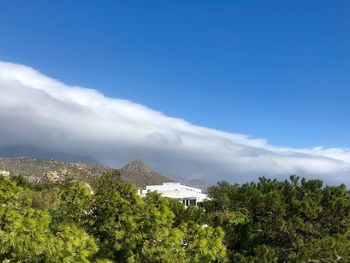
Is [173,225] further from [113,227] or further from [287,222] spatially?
[287,222]

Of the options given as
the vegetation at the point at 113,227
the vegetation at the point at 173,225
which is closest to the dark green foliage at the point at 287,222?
the vegetation at the point at 173,225

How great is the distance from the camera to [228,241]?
27.0m

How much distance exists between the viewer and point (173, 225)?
21.8m

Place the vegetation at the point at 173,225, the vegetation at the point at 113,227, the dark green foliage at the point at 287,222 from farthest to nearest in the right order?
the dark green foliage at the point at 287,222 → the vegetation at the point at 113,227 → the vegetation at the point at 173,225

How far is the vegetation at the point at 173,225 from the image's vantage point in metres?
14.3

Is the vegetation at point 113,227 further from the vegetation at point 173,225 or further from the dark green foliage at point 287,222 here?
the dark green foliage at point 287,222

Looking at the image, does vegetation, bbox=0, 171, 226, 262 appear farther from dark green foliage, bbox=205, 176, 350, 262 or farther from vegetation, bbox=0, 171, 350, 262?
dark green foliage, bbox=205, 176, 350, 262

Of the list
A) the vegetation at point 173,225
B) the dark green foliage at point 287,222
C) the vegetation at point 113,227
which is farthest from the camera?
the dark green foliage at point 287,222

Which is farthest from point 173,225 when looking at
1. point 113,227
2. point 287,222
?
point 287,222

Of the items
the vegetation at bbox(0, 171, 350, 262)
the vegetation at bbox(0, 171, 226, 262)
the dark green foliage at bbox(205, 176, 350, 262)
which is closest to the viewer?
the vegetation at bbox(0, 171, 350, 262)

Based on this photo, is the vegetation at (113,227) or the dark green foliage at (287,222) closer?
the vegetation at (113,227)

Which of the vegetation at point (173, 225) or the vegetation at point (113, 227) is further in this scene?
the vegetation at point (113, 227)

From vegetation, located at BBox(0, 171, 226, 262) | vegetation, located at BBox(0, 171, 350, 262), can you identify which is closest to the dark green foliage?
vegetation, located at BBox(0, 171, 350, 262)

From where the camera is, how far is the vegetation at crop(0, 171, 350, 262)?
46.8 feet
